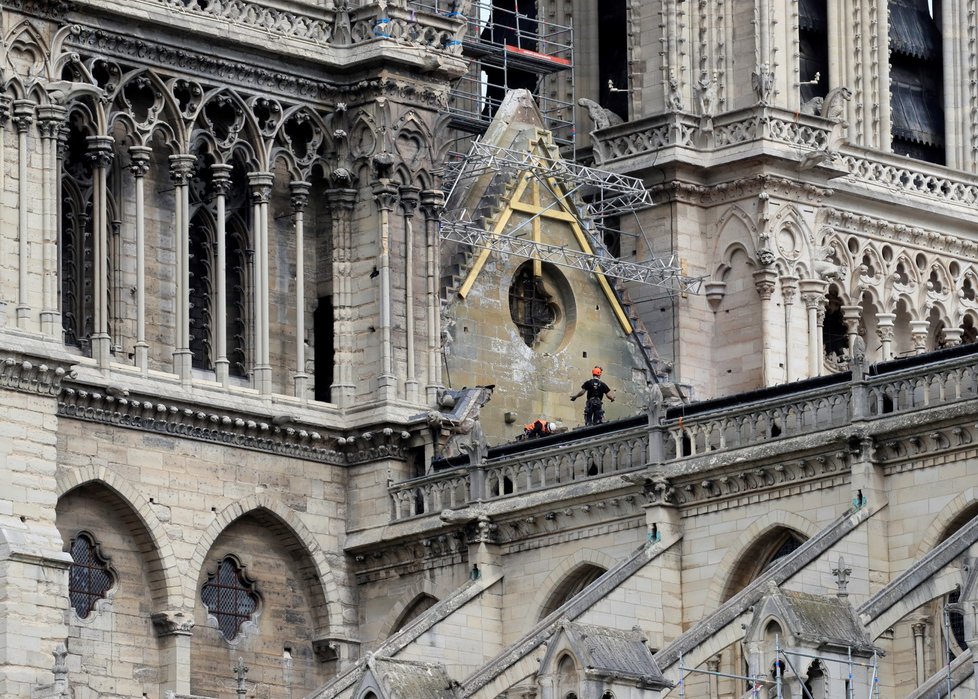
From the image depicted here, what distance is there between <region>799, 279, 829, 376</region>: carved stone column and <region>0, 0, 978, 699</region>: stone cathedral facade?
0.11 meters

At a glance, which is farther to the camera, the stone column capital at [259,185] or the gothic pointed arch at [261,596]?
the stone column capital at [259,185]

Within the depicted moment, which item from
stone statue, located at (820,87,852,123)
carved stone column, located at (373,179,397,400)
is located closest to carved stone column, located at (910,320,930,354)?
stone statue, located at (820,87,852,123)

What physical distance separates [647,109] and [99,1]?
13.8 meters

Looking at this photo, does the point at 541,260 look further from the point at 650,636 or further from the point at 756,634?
the point at 756,634

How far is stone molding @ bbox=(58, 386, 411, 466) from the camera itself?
63250 millimetres

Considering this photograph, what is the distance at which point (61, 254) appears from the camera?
64062mm

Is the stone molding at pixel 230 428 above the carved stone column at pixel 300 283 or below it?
below

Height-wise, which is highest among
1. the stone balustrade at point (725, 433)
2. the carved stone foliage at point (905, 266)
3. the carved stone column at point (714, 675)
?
the carved stone foliage at point (905, 266)

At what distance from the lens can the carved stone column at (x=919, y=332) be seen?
248 ft

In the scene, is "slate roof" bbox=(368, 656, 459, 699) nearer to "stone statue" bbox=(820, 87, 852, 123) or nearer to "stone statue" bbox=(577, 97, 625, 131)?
"stone statue" bbox=(577, 97, 625, 131)

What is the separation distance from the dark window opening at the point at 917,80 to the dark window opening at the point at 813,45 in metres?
2.08

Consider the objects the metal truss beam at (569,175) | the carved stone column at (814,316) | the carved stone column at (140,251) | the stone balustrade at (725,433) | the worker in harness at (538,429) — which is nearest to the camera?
the stone balustrade at (725,433)

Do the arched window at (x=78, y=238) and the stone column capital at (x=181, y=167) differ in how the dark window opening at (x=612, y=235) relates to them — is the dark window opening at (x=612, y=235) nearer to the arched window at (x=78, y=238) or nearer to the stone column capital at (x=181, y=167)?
the stone column capital at (x=181, y=167)

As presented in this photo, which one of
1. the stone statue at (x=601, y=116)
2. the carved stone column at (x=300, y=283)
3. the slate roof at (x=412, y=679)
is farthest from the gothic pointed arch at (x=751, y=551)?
the stone statue at (x=601, y=116)
